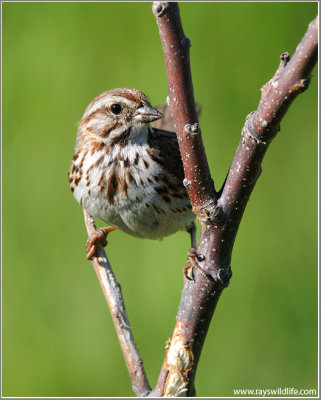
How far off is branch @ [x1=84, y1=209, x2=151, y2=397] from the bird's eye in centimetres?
71

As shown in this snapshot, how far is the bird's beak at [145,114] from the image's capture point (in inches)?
124

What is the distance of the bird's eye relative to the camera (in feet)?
10.8

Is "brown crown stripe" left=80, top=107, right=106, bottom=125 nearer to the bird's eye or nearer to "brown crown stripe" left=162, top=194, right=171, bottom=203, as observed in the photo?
the bird's eye

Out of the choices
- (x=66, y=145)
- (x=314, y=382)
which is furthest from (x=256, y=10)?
(x=314, y=382)

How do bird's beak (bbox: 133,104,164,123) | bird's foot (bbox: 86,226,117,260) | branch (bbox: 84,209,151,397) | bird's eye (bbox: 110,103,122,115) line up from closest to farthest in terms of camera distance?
branch (bbox: 84,209,151,397) < bird's beak (bbox: 133,104,164,123) < bird's eye (bbox: 110,103,122,115) < bird's foot (bbox: 86,226,117,260)

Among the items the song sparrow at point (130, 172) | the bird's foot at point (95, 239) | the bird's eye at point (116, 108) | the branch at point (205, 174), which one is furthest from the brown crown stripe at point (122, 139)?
the branch at point (205, 174)

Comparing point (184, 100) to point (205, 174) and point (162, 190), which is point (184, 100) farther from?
point (162, 190)

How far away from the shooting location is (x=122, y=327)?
2.72 m

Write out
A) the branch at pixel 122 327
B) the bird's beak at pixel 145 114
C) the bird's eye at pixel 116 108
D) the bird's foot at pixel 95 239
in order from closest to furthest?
the branch at pixel 122 327 → the bird's beak at pixel 145 114 → the bird's eye at pixel 116 108 → the bird's foot at pixel 95 239

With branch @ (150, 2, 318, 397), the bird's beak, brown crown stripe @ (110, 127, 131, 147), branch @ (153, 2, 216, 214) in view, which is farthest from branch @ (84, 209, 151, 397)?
branch @ (153, 2, 216, 214)

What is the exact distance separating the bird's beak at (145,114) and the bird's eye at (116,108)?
0.10 meters

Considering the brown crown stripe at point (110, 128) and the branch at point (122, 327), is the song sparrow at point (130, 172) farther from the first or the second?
the branch at point (122, 327)

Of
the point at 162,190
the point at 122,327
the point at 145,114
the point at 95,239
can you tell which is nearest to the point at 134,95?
the point at 145,114

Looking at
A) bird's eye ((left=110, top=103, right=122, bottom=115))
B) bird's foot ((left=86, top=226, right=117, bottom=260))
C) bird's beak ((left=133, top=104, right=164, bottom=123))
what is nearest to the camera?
bird's beak ((left=133, top=104, right=164, bottom=123))
